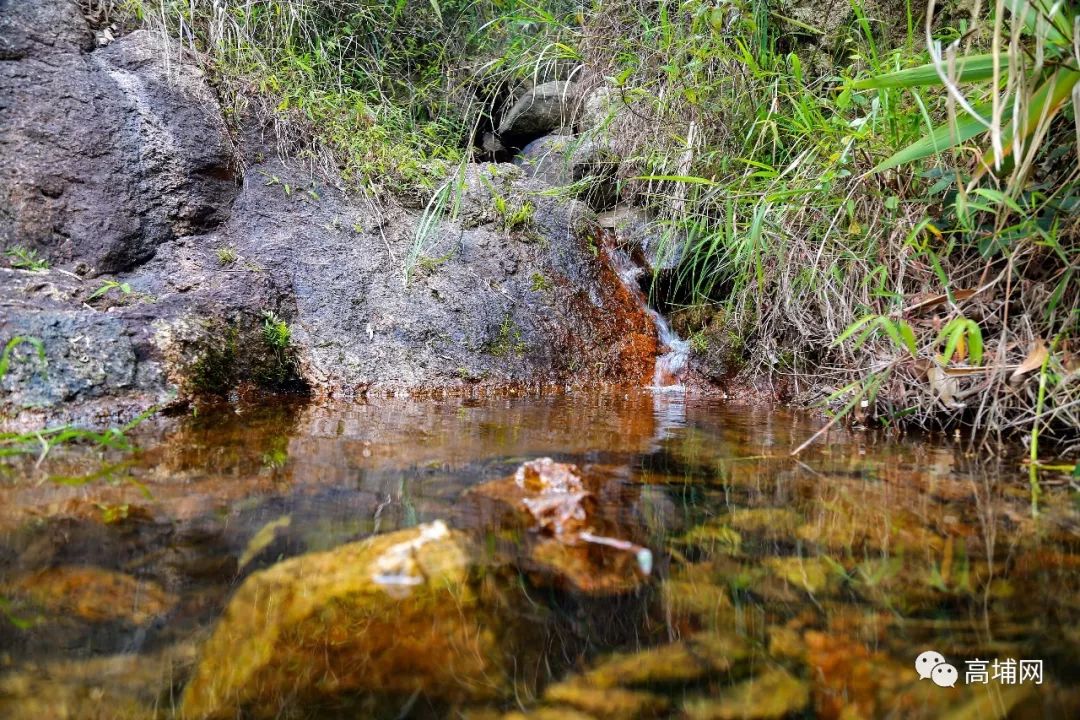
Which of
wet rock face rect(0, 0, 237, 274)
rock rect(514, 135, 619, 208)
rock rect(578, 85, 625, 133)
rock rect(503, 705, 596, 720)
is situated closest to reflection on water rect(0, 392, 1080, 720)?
rock rect(503, 705, 596, 720)

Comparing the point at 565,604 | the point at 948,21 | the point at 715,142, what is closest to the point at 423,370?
the point at 715,142

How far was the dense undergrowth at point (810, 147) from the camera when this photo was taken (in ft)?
5.16

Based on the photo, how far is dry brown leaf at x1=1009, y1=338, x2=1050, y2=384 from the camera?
1.57 metres

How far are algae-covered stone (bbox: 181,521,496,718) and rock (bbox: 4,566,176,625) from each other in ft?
0.36

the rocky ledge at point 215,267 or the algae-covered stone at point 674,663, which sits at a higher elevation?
the rocky ledge at point 215,267

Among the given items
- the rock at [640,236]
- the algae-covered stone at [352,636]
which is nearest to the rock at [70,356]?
the algae-covered stone at [352,636]

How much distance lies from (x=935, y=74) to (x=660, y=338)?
Result: 2.40 meters

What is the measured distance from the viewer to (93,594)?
87cm

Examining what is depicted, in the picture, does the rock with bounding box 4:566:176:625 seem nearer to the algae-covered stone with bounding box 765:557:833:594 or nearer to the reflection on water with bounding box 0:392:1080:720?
the reflection on water with bounding box 0:392:1080:720

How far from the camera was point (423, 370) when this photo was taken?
294cm

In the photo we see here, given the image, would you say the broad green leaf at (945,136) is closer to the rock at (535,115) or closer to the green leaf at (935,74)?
the green leaf at (935,74)

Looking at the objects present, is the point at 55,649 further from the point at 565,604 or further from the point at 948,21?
the point at 948,21

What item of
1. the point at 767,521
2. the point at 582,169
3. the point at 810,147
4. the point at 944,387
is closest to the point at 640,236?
the point at 582,169

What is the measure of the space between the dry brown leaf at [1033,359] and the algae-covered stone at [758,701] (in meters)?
1.34
